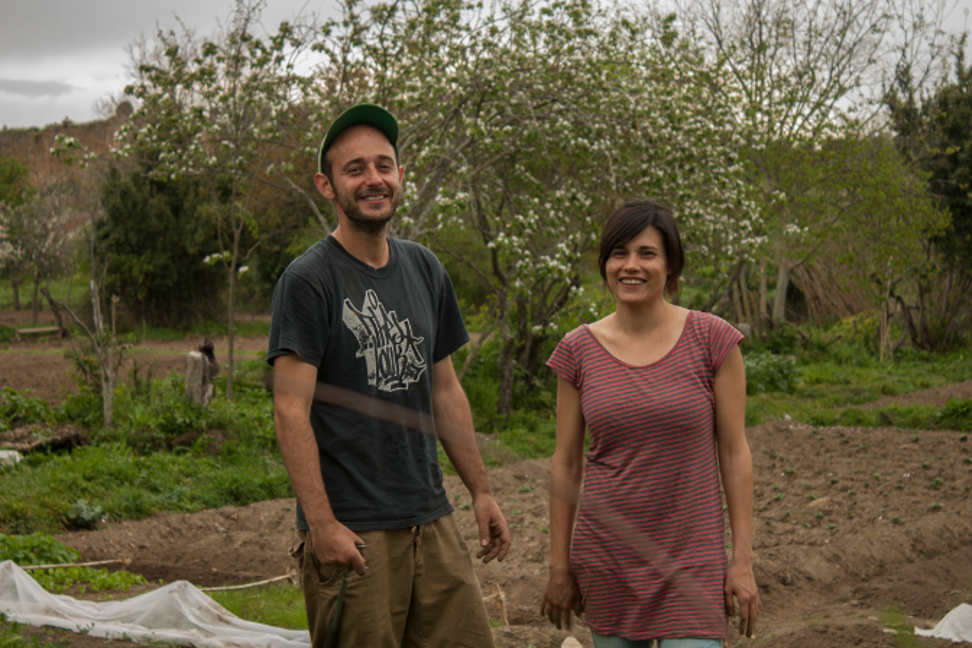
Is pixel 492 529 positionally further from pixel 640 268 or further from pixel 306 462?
pixel 640 268

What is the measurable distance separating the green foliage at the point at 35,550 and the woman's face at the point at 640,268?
4993mm

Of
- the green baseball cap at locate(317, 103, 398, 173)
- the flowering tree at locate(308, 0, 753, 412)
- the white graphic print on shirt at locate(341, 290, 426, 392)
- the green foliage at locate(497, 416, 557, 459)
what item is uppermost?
the flowering tree at locate(308, 0, 753, 412)

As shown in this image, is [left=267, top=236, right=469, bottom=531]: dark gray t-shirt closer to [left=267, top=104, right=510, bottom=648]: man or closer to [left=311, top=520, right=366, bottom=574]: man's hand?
[left=267, top=104, right=510, bottom=648]: man

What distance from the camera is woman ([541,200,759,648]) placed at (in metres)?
2.52

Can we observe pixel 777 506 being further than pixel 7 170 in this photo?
No

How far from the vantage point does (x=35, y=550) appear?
253 inches

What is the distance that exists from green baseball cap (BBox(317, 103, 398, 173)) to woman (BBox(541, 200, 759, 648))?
0.72 meters

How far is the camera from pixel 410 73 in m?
9.79

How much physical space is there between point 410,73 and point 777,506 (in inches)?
210

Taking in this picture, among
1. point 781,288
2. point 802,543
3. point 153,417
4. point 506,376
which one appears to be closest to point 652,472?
point 802,543

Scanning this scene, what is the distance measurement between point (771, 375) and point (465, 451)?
42.5 feet

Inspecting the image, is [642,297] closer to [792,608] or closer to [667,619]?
[667,619]

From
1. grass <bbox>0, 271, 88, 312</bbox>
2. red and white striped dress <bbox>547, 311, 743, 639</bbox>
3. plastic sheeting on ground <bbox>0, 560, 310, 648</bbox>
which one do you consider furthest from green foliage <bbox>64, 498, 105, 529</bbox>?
grass <bbox>0, 271, 88, 312</bbox>

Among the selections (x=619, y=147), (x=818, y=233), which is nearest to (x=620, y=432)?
(x=619, y=147)
